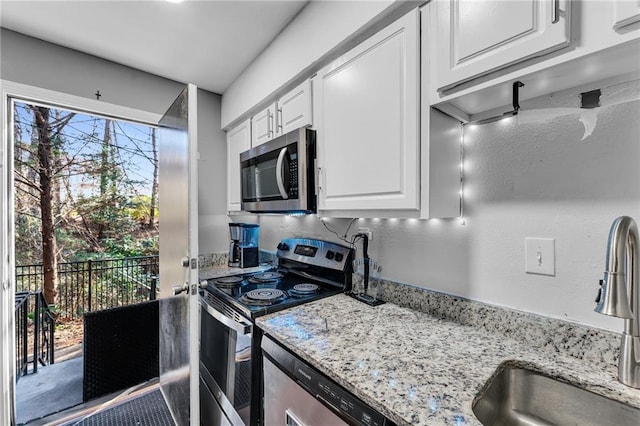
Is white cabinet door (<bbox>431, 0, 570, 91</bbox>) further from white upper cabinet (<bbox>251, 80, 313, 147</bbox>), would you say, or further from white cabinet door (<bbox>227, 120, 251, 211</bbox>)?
white cabinet door (<bbox>227, 120, 251, 211</bbox>)

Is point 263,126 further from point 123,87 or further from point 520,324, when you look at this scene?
point 520,324

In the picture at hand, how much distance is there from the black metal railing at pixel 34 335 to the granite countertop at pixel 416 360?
2.52 m

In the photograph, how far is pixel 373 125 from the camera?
113 cm

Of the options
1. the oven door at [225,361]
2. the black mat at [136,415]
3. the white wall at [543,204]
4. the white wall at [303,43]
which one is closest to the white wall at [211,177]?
the white wall at [303,43]

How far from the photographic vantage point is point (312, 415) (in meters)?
0.89

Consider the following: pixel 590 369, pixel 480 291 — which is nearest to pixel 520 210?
pixel 480 291

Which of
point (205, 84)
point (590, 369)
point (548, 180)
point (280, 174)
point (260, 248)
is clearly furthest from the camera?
point (260, 248)

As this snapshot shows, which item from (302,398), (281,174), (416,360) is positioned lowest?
(302,398)

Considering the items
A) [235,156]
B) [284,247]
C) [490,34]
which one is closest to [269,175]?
[284,247]

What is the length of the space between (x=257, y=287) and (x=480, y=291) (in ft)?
3.91

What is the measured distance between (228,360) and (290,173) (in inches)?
40.1

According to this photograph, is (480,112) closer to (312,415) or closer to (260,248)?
(312,415)

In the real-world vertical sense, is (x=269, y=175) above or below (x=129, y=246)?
above

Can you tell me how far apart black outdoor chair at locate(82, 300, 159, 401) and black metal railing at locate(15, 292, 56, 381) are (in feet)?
2.62
